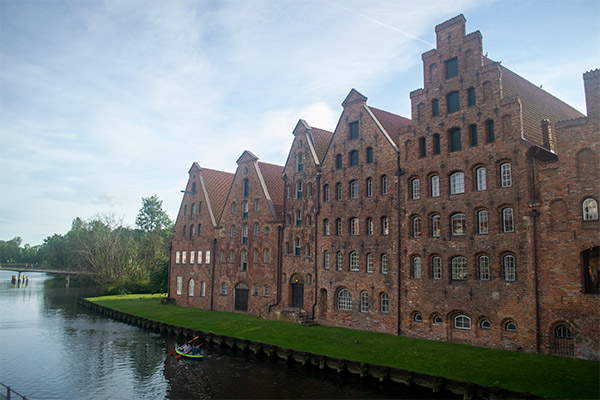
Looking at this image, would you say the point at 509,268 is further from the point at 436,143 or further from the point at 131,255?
the point at 131,255

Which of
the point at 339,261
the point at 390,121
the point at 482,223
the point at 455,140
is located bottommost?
the point at 339,261

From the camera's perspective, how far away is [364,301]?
3120cm

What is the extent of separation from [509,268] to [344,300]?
12.8m

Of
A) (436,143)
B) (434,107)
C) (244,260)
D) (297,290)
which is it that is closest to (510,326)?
(436,143)

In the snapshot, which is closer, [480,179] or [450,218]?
[480,179]

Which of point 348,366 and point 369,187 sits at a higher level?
point 369,187

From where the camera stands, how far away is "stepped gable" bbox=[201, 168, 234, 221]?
5066 cm

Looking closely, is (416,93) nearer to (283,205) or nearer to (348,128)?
(348,128)

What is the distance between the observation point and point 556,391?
16516 millimetres

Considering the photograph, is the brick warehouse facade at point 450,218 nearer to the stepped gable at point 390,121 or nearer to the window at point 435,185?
the window at point 435,185

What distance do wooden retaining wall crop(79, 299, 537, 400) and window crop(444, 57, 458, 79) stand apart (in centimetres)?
1826

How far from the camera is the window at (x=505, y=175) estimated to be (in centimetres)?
2417

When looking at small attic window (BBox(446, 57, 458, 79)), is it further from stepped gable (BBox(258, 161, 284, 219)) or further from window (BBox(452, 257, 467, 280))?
stepped gable (BBox(258, 161, 284, 219))

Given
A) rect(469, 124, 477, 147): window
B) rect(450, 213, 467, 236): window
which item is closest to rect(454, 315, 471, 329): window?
rect(450, 213, 467, 236): window
